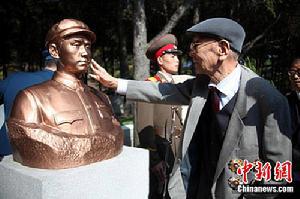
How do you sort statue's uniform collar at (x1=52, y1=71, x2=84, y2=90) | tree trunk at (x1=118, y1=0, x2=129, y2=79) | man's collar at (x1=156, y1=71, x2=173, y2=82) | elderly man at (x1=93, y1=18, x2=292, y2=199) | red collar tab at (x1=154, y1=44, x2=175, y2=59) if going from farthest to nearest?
tree trunk at (x1=118, y1=0, x2=129, y2=79) < red collar tab at (x1=154, y1=44, x2=175, y2=59) < man's collar at (x1=156, y1=71, x2=173, y2=82) < statue's uniform collar at (x1=52, y1=71, x2=84, y2=90) < elderly man at (x1=93, y1=18, x2=292, y2=199)

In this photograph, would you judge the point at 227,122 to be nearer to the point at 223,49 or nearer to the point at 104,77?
the point at 223,49

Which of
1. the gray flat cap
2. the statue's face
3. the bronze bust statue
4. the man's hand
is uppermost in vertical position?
the gray flat cap

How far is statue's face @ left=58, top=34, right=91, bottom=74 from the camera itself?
8.89 feet

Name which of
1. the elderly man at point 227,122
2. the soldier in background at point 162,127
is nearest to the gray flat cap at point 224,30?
the elderly man at point 227,122

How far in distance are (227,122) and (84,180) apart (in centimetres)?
103

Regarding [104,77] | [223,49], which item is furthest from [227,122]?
[104,77]

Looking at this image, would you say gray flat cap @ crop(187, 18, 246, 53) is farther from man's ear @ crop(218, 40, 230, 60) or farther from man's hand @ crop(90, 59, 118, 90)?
man's hand @ crop(90, 59, 118, 90)

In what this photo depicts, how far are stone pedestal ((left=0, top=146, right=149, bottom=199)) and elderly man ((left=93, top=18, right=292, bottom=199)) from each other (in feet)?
1.73

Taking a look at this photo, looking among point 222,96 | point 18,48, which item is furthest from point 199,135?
point 18,48

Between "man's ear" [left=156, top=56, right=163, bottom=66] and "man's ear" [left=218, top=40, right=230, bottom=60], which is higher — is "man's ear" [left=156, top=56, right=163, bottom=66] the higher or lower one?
the lower one

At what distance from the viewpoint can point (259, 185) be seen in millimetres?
2084

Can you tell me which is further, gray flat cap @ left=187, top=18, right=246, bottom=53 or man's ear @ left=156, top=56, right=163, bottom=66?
man's ear @ left=156, top=56, right=163, bottom=66

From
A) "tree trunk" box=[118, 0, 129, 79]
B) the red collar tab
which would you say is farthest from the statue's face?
"tree trunk" box=[118, 0, 129, 79]

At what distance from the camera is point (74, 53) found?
2723mm
